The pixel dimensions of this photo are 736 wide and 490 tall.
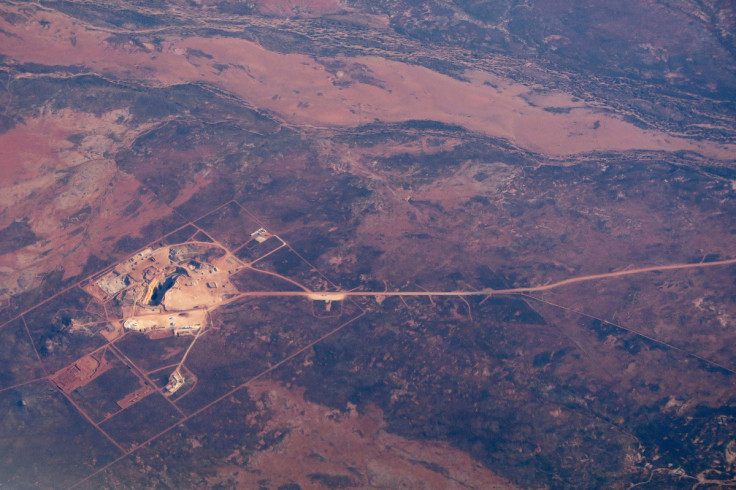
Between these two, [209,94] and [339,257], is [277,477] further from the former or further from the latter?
[209,94]

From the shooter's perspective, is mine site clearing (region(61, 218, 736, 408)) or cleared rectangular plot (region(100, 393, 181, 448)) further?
mine site clearing (region(61, 218, 736, 408))

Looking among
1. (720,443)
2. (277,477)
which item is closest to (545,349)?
(720,443)

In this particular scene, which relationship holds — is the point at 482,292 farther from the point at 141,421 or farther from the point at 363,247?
the point at 141,421

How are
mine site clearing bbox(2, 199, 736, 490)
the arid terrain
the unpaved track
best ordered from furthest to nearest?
the unpaved track
mine site clearing bbox(2, 199, 736, 490)
the arid terrain

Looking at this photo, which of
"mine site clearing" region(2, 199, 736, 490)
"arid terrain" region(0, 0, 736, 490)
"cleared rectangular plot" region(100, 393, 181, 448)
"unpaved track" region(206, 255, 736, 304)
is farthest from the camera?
"unpaved track" region(206, 255, 736, 304)

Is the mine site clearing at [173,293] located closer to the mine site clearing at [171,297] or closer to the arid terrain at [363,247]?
the mine site clearing at [171,297]

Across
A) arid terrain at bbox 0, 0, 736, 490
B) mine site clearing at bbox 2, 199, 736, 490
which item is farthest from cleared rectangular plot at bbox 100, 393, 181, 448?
mine site clearing at bbox 2, 199, 736, 490

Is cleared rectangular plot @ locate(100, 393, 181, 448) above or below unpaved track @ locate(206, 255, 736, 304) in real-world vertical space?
below

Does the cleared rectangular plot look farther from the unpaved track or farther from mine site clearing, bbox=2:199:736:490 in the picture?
the unpaved track
